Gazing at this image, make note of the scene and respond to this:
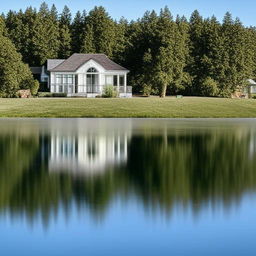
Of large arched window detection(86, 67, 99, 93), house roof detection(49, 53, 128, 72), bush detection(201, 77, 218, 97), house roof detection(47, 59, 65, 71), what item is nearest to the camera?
large arched window detection(86, 67, 99, 93)

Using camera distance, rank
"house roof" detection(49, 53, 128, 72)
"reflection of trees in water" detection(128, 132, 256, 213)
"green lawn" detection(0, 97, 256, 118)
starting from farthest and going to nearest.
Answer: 1. "house roof" detection(49, 53, 128, 72)
2. "green lawn" detection(0, 97, 256, 118)
3. "reflection of trees in water" detection(128, 132, 256, 213)

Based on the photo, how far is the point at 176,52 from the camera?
288 feet

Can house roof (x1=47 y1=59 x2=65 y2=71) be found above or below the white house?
above

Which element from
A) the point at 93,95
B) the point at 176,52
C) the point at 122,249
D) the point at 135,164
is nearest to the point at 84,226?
the point at 122,249

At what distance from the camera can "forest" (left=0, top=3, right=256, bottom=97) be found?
280 feet

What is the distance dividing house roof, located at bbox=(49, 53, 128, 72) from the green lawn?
19395 mm

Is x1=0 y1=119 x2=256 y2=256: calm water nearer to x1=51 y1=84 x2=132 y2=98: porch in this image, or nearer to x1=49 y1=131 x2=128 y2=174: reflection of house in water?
x1=49 y1=131 x2=128 y2=174: reflection of house in water

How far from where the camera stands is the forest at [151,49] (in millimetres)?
85438

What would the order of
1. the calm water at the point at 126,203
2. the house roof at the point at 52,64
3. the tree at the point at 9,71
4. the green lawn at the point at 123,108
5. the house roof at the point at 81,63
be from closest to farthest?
the calm water at the point at 126,203, the green lawn at the point at 123,108, the tree at the point at 9,71, the house roof at the point at 81,63, the house roof at the point at 52,64

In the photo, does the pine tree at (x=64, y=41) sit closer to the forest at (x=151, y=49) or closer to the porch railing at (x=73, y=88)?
the forest at (x=151, y=49)

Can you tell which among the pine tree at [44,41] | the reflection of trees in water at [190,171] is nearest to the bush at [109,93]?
the pine tree at [44,41]

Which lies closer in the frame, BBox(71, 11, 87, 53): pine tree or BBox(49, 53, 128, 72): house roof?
BBox(49, 53, 128, 72): house roof

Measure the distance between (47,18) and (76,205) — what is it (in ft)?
337

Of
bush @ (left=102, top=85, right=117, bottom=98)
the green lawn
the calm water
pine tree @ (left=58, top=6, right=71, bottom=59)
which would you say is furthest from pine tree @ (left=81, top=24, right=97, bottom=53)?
the calm water
